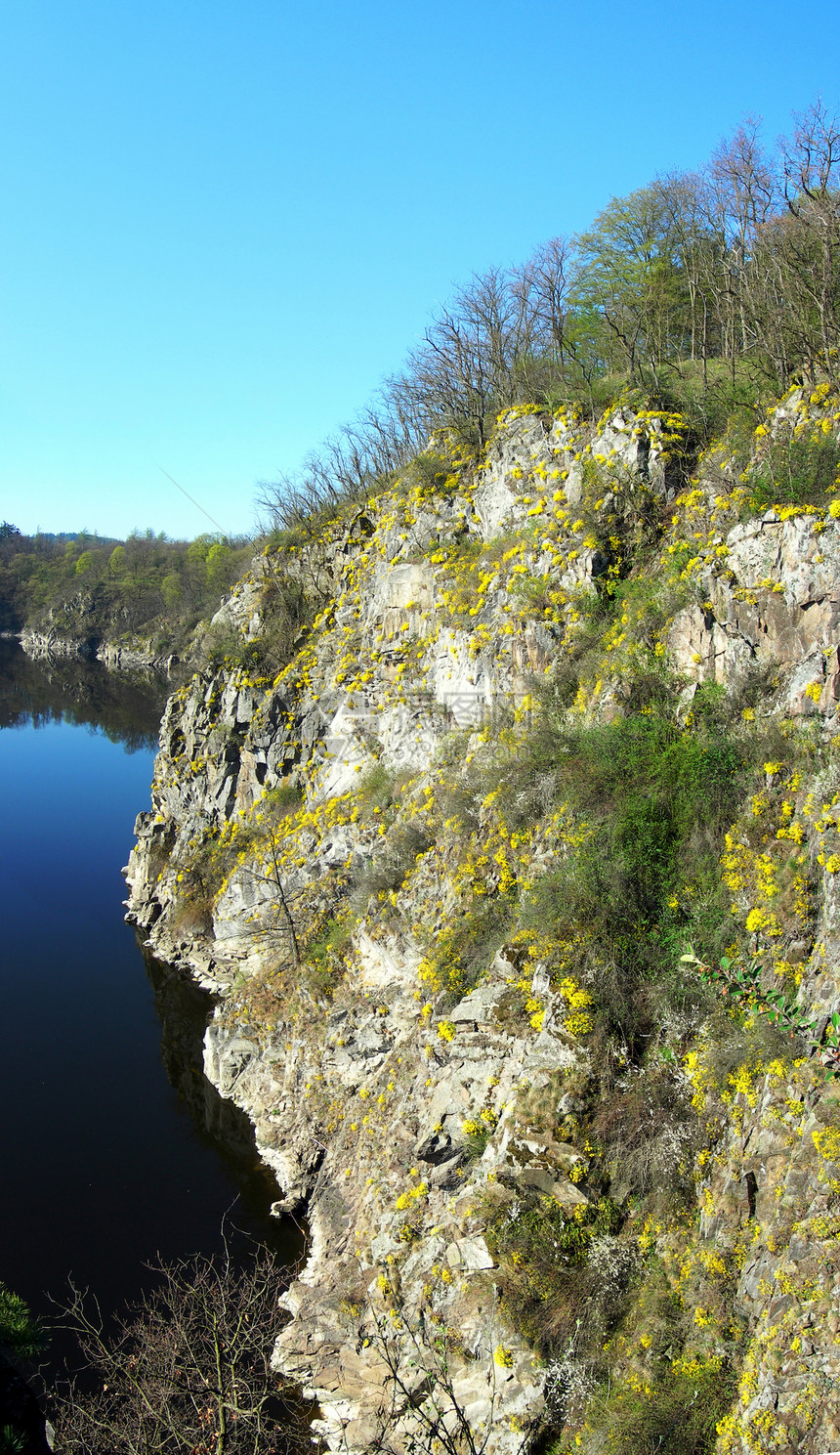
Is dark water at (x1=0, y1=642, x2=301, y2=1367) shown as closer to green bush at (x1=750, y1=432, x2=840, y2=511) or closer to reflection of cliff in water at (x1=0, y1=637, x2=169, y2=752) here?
green bush at (x1=750, y1=432, x2=840, y2=511)

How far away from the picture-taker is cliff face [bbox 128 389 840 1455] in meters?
9.28

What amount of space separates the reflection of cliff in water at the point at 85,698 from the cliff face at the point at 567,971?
126 feet

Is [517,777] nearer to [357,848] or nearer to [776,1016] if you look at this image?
[357,848]

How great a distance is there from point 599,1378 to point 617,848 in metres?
7.23

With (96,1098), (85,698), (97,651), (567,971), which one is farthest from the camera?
(97,651)

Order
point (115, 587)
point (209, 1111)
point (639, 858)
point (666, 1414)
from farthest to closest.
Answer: point (115, 587) → point (209, 1111) → point (639, 858) → point (666, 1414)

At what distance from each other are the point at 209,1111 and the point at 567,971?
1305 cm

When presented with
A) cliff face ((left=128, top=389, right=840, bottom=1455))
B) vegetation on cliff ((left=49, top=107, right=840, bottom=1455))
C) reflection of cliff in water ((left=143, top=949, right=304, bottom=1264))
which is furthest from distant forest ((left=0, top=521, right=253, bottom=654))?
cliff face ((left=128, top=389, right=840, bottom=1455))

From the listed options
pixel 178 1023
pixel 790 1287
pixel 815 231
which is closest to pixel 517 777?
pixel 790 1287

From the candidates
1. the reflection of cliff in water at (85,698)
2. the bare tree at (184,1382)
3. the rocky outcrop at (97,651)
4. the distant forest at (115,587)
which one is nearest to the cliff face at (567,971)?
the bare tree at (184,1382)

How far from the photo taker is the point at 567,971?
505 inches

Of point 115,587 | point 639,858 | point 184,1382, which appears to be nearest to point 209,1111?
point 184,1382

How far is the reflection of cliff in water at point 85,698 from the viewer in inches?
2367

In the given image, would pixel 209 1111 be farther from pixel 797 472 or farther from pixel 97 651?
pixel 97 651
